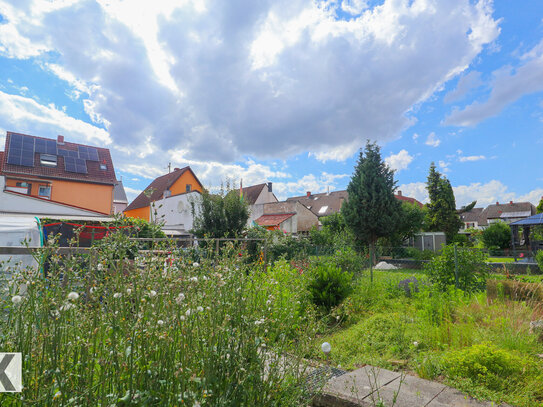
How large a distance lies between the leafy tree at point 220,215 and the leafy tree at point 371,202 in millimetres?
6465

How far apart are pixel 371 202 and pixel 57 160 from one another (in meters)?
21.2

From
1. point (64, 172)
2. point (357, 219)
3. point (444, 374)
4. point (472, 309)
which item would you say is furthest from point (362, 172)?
point (64, 172)

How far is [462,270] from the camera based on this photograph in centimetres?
642

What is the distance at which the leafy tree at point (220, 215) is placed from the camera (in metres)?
14.6

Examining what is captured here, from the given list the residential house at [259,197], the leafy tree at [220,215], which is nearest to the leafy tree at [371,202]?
the leafy tree at [220,215]

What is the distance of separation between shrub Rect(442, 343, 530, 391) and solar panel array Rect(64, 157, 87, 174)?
2425cm

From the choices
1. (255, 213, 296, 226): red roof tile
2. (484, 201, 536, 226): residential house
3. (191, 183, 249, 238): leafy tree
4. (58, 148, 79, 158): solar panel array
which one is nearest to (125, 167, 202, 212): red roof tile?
(58, 148, 79, 158): solar panel array

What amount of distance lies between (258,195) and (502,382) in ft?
107

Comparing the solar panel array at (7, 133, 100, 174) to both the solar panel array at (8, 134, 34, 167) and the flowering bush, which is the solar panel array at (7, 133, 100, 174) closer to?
the solar panel array at (8, 134, 34, 167)

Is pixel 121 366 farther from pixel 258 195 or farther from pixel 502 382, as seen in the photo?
pixel 258 195

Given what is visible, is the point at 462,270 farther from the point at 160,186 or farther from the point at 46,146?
the point at 160,186

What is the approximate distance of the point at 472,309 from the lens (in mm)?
4730

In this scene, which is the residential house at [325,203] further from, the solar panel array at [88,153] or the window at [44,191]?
the window at [44,191]

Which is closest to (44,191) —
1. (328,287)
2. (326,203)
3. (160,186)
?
(160,186)
